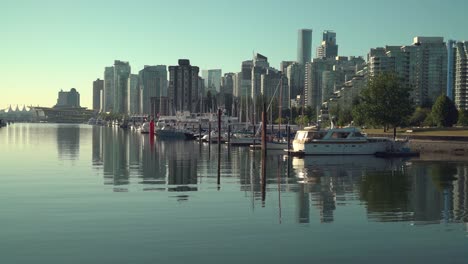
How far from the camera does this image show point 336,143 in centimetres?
7381

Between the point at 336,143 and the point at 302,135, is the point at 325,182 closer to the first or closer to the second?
the point at 336,143

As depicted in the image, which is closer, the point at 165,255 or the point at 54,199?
the point at 165,255

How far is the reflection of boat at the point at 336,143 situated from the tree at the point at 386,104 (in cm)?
3389

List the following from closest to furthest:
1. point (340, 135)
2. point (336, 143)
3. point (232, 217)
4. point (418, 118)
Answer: point (232, 217)
point (336, 143)
point (340, 135)
point (418, 118)

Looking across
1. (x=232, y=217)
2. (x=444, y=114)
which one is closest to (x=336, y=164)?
(x=232, y=217)

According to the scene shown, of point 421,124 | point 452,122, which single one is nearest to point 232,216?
point 452,122

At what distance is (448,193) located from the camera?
38406 mm

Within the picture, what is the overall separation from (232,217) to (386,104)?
85.8m

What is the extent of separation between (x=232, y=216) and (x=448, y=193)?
16061 millimetres

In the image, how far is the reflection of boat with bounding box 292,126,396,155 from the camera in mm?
73500

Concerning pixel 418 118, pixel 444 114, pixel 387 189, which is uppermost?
pixel 444 114

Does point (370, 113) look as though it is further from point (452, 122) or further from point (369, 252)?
point (369, 252)

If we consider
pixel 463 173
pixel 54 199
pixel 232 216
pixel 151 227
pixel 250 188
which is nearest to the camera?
pixel 151 227

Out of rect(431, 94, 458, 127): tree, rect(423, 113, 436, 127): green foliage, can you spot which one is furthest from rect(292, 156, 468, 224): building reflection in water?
rect(423, 113, 436, 127): green foliage
